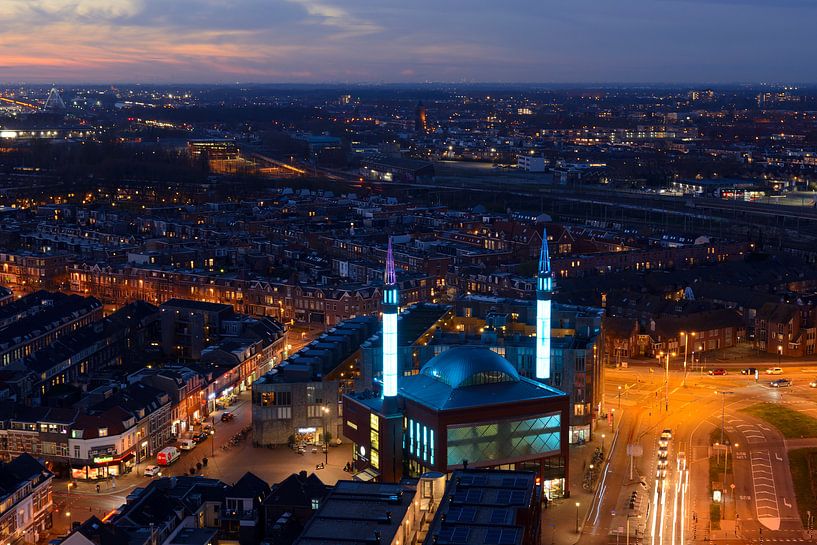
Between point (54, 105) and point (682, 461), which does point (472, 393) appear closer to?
point (682, 461)

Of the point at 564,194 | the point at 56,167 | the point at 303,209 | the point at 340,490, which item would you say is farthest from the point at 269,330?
the point at 56,167

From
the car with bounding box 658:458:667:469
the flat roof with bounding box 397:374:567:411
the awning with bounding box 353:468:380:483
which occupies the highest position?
the flat roof with bounding box 397:374:567:411

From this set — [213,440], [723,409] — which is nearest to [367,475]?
[213,440]

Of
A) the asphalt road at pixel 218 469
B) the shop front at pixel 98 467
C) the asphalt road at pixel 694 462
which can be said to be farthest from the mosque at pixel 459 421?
the shop front at pixel 98 467

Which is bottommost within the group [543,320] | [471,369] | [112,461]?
[112,461]

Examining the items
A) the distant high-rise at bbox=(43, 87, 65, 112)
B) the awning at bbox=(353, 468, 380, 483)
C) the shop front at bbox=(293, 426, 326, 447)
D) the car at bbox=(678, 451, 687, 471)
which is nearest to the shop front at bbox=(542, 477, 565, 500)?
the car at bbox=(678, 451, 687, 471)

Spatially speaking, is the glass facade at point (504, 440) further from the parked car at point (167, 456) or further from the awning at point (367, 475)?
the parked car at point (167, 456)

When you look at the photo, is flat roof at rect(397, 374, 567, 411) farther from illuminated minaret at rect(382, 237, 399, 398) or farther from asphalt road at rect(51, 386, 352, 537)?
asphalt road at rect(51, 386, 352, 537)

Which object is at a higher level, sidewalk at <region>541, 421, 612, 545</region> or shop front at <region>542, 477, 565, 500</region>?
shop front at <region>542, 477, 565, 500</region>
